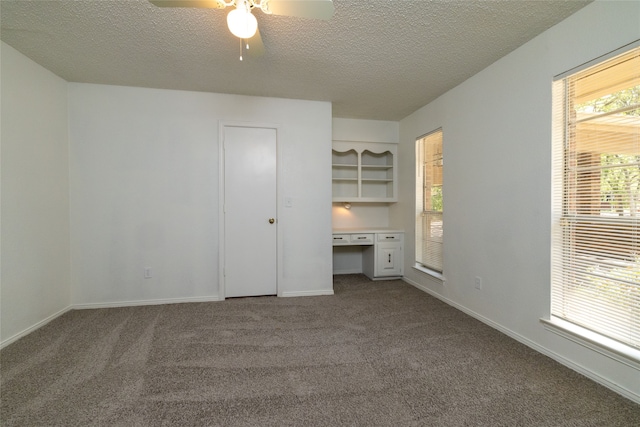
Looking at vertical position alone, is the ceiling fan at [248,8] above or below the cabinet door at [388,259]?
above

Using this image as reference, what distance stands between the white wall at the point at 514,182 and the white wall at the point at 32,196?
4.26 meters

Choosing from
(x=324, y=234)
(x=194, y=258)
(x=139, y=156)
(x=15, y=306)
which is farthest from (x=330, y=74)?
(x=15, y=306)

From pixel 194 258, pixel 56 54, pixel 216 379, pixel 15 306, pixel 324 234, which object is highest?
pixel 56 54

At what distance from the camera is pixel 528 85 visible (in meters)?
2.18

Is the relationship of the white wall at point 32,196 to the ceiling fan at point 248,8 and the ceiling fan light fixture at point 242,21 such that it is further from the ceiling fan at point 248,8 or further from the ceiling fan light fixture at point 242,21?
the ceiling fan light fixture at point 242,21

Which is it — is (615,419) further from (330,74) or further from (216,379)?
(330,74)

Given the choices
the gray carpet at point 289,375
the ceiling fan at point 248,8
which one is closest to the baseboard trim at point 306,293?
the gray carpet at point 289,375

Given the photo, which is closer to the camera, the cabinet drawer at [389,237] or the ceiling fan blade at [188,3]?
the ceiling fan blade at [188,3]

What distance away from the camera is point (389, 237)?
416cm

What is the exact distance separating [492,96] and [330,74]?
1580mm

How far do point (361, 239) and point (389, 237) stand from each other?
18.3 inches

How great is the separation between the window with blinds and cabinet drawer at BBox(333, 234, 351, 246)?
2.40m

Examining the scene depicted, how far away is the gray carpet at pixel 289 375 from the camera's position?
148 centimetres

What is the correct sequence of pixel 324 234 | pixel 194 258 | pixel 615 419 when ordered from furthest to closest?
pixel 324 234 → pixel 194 258 → pixel 615 419
